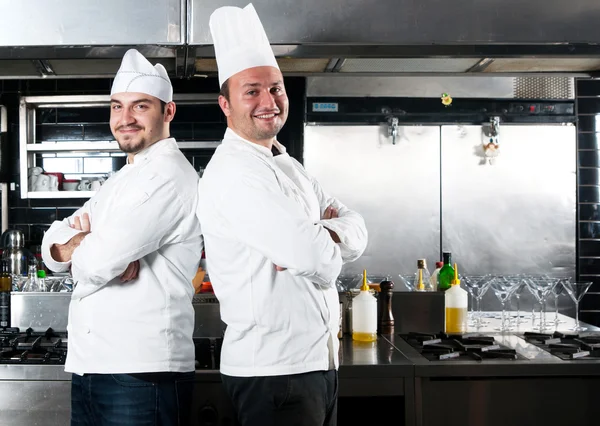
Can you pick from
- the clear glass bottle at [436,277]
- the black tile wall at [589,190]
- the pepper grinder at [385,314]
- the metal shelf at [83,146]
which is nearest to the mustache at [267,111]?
the pepper grinder at [385,314]

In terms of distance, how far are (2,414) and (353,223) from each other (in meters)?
1.30

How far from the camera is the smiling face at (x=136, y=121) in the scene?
2.14 m

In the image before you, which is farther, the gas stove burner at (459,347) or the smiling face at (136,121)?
the gas stove burner at (459,347)

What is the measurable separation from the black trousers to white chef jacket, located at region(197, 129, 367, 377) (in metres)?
0.02

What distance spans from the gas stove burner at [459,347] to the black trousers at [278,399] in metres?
0.71

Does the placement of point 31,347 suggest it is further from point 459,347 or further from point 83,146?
point 83,146

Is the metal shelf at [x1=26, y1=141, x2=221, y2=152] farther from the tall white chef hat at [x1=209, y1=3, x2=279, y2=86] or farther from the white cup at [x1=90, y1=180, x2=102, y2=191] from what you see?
the tall white chef hat at [x1=209, y1=3, x2=279, y2=86]

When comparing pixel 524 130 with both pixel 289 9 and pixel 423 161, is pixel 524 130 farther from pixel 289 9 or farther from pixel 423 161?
pixel 289 9

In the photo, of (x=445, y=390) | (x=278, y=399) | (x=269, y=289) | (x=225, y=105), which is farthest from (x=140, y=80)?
(x=445, y=390)

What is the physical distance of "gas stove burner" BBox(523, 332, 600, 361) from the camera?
250 centimetres

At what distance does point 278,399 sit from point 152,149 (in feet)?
2.60

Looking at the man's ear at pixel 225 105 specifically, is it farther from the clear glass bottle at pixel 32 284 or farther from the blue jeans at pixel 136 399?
the clear glass bottle at pixel 32 284

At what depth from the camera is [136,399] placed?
191cm

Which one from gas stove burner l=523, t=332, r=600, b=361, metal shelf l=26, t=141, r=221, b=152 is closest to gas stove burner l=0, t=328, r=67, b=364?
gas stove burner l=523, t=332, r=600, b=361
